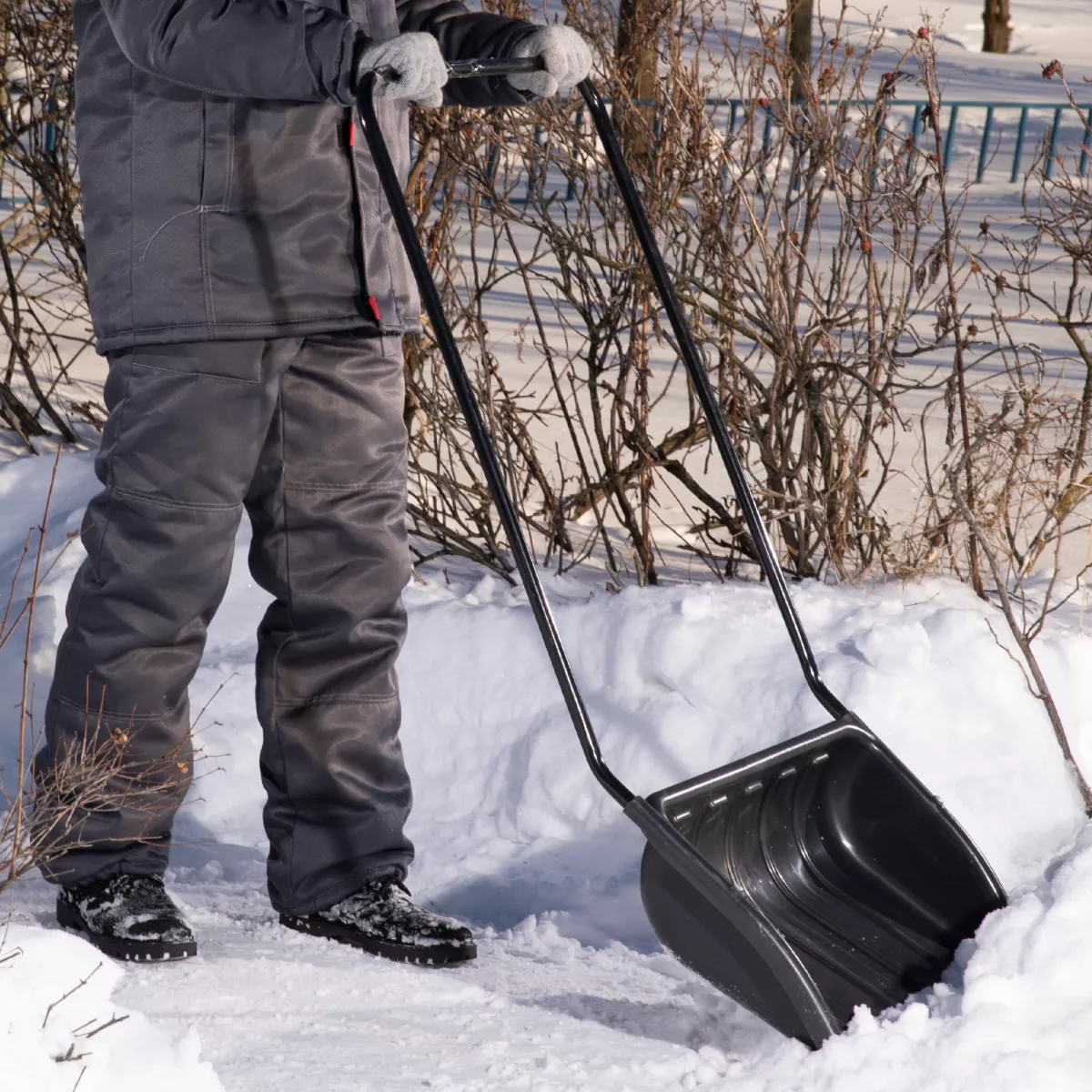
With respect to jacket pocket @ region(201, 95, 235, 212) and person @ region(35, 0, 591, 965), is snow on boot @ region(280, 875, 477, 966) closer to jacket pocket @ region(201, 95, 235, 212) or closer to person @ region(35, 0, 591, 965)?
person @ region(35, 0, 591, 965)

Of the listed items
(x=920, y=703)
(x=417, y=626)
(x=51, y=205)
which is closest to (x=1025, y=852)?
(x=920, y=703)

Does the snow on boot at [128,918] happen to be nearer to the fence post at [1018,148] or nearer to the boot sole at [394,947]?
the boot sole at [394,947]

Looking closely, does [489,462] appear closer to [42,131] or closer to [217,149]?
[217,149]

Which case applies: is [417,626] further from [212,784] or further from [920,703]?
[920,703]

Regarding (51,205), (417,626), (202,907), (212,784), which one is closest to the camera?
(202,907)

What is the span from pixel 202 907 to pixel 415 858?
1.54 ft

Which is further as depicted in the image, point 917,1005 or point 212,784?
point 212,784

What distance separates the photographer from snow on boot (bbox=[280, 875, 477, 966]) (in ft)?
8.05

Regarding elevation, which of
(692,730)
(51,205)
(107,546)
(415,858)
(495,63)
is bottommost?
(415,858)

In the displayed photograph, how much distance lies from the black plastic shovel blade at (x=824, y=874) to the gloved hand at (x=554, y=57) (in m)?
1.18

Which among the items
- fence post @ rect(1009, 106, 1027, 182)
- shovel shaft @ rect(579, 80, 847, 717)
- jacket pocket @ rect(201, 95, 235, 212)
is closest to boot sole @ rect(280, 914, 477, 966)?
shovel shaft @ rect(579, 80, 847, 717)

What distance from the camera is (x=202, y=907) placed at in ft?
8.77

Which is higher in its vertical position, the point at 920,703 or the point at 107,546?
the point at 107,546

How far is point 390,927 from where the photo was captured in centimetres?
248
